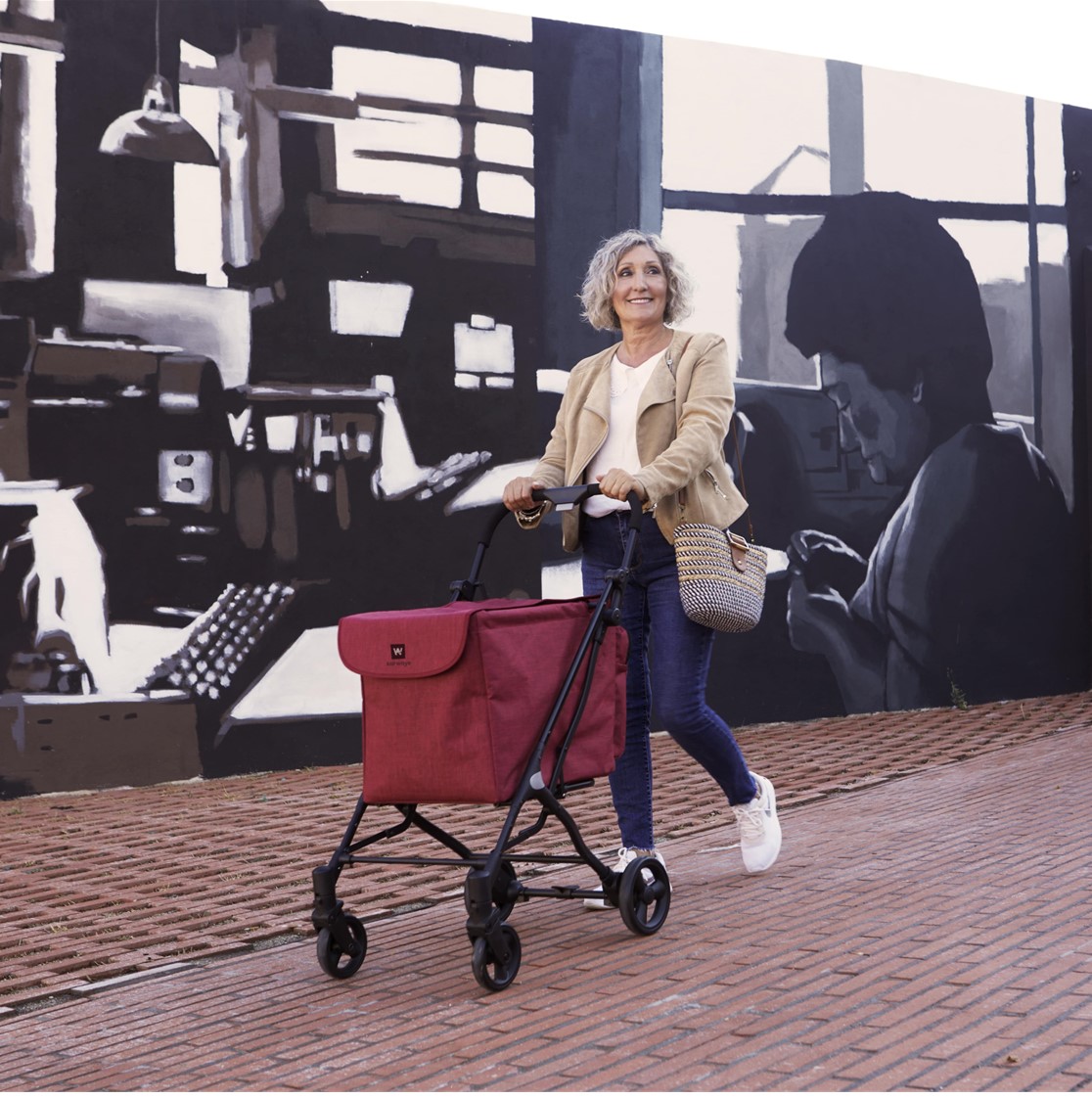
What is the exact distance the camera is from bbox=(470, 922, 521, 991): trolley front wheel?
12.1 ft

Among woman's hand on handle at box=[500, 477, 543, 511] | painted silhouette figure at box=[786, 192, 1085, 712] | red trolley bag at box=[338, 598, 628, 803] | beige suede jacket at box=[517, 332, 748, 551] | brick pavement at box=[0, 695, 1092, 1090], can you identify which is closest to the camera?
brick pavement at box=[0, 695, 1092, 1090]

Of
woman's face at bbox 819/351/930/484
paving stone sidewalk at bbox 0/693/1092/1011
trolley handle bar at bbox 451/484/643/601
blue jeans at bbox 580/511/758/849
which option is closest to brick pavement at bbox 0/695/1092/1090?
paving stone sidewalk at bbox 0/693/1092/1011

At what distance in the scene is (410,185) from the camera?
334 inches

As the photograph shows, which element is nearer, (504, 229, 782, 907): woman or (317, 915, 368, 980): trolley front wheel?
(317, 915, 368, 980): trolley front wheel

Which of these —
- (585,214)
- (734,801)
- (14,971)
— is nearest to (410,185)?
(585,214)

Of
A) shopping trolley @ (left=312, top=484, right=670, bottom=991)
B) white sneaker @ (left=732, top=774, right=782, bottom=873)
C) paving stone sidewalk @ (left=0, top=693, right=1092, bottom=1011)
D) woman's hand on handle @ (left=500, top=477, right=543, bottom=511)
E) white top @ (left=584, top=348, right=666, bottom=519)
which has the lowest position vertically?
paving stone sidewalk @ (left=0, top=693, right=1092, bottom=1011)

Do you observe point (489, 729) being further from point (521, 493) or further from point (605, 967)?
point (521, 493)

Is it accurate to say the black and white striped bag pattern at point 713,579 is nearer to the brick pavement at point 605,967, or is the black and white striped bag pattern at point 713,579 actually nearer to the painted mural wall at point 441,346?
the brick pavement at point 605,967

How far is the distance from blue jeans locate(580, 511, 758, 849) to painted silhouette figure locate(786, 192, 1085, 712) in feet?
17.0

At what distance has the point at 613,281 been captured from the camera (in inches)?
188

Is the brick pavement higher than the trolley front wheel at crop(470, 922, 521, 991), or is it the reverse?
the trolley front wheel at crop(470, 922, 521, 991)

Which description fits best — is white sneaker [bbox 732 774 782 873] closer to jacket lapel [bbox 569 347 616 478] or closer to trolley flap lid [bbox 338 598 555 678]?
jacket lapel [bbox 569 347 616 478]

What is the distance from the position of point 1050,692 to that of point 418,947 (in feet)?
25.7

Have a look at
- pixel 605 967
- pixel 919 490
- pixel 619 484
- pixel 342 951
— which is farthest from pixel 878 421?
pixel 342 951
